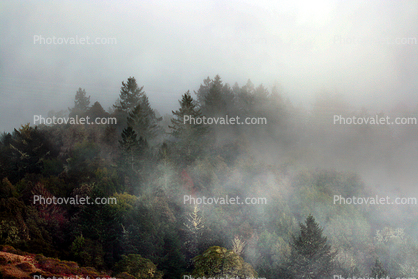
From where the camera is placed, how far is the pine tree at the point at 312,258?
79.0 ft

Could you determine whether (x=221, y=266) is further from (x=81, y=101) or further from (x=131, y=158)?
(x=81, y=101)

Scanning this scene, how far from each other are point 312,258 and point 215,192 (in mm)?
18440

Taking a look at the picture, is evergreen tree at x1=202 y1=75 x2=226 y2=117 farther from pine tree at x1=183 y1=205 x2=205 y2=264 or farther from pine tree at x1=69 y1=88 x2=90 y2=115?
pine tree at x1=69 y1=88 x2=90 y2=115

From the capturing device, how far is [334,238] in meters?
35.3

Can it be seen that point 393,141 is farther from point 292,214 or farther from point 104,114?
point 104,114

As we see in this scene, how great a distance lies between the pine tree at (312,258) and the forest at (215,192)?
0.12 metres

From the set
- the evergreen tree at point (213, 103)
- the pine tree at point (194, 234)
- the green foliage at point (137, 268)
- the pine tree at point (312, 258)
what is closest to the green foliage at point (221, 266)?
the green foliage at point (137, 268)

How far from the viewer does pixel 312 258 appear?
24.3 meters

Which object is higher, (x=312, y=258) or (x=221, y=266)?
(x=221, y=266)

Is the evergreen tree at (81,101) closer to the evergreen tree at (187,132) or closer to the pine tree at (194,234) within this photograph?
the evergreen tree at (187,132)

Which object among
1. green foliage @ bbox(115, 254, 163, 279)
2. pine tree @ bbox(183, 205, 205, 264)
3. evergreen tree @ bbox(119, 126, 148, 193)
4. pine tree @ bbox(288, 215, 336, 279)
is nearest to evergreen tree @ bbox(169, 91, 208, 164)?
evergreen tree @ bbox(119, 126, 148, 193)

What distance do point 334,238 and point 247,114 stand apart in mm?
39804

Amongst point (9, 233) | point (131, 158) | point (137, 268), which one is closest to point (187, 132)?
point (131, 158)

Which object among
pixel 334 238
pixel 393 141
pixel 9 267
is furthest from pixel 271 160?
pixel 9 267
